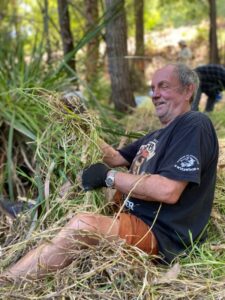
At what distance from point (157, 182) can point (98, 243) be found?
348mm

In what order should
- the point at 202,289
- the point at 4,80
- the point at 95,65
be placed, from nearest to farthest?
the point at 202,289, the point at 4,80, the point at 95,65

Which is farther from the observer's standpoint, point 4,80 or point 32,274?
point 4,80

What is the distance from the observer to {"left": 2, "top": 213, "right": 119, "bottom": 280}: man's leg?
2049 mm

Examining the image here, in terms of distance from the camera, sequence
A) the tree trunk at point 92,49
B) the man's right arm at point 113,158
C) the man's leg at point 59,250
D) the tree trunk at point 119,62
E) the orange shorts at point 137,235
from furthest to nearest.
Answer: the tree trunk at point 92,49
the tree trunk at point 119,62
the man's right arm at point 113,158
the orange shorts at point 137,235
the man's leg at point 59,250

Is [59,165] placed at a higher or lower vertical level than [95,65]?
lower

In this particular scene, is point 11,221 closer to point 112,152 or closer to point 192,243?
point 112,152

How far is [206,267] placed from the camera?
7.12ft

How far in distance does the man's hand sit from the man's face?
43 centimetres

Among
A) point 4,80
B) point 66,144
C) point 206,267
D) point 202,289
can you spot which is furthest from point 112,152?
point 4,80

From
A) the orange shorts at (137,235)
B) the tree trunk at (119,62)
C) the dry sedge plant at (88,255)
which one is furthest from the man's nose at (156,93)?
the tree trunk at (119,62)

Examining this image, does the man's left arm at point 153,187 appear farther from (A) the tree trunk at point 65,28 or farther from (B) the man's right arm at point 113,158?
(A) the tree trunk at point 65,28

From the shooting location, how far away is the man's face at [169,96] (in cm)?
252

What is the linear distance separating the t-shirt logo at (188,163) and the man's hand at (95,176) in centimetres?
35

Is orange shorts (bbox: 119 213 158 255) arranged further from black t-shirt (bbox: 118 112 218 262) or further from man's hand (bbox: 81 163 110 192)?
man's hand (bbox: 81 163 110 192)
